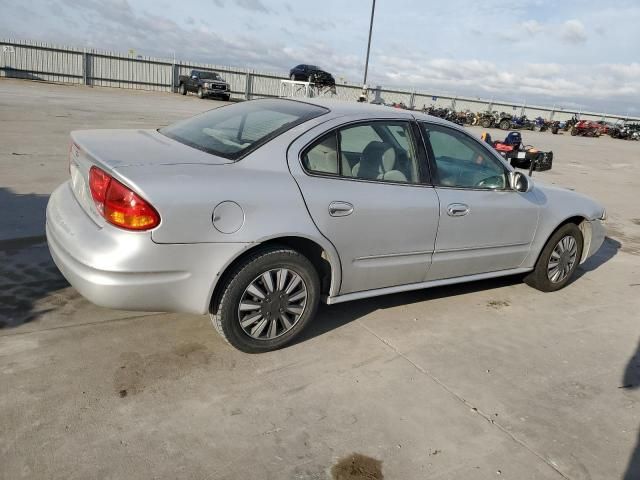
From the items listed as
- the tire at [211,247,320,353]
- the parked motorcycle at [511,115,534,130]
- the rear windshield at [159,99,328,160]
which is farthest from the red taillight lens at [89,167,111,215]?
the parked motorcycle at [511,115,534,130]

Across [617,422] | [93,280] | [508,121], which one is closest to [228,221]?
[93,280]

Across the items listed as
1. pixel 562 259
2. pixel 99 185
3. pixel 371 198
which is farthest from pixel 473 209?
pixel 99 185

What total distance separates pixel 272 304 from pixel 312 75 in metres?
34.0

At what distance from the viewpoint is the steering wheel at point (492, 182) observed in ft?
13.6

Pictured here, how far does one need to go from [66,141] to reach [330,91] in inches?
1055

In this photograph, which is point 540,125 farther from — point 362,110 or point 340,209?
point 340,209

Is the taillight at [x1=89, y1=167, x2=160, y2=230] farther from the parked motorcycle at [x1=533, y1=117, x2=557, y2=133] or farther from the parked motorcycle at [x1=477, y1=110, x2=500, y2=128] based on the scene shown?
the parked motorcycle at [x1=533, y1=117, x2=557, y2=133]

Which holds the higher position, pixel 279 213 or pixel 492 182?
pixel 492 182

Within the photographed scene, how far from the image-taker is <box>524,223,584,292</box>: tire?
477 centimetres

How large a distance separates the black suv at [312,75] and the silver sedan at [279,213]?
104 feet

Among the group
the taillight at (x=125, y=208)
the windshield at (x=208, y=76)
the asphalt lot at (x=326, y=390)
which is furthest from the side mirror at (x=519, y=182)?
the windshield at (x=208, y=76)

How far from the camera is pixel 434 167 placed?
3.86 metres

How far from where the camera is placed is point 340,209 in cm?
330

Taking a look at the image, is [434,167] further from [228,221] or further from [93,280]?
[93,280]
